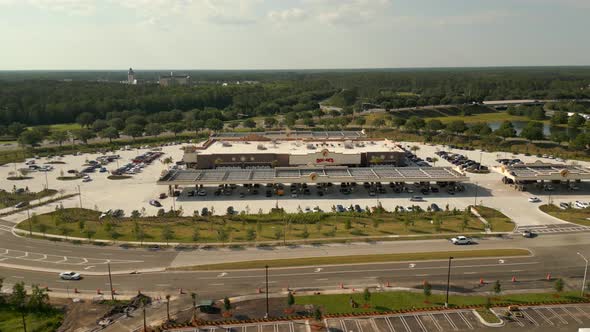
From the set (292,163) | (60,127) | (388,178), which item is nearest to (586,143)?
(388,178)

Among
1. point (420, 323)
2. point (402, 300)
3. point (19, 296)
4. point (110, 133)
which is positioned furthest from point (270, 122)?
point (420, 323)

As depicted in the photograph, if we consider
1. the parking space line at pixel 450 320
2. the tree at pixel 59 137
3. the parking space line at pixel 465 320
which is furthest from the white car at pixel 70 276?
the tree at pixel 59 137

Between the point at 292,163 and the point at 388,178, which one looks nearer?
the point at 388,178

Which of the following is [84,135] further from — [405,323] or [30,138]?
[405,323]

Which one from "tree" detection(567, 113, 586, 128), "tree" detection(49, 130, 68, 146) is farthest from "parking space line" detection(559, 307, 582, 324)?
"tree" detection(49, 130, 68, 146)

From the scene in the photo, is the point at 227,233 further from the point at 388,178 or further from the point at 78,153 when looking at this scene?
the point at 78,153

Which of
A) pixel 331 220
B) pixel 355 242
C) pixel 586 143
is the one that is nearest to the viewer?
pixel 355 242
